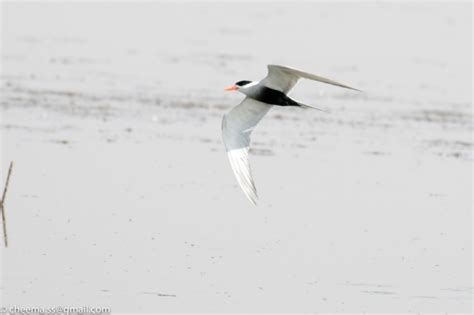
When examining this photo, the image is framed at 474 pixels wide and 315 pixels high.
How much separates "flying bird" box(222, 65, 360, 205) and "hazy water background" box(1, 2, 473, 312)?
0.70 meters

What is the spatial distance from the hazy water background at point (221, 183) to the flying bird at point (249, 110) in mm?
702

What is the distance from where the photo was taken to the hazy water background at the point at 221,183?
9688 millimetres

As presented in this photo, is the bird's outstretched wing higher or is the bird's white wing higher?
the bird's outstretched wing

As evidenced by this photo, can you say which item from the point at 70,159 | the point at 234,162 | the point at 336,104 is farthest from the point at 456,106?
the point at 234,162

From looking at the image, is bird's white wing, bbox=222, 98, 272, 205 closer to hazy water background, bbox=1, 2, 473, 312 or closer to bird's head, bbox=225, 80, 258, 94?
bird's head, bbox=225, 80, 258, 94

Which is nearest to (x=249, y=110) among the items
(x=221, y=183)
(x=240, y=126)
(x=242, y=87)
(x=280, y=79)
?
(x=240, y=126)

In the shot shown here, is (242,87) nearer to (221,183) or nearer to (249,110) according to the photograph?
(249,110)

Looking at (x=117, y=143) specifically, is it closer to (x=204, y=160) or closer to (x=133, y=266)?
(x=204, y=160)

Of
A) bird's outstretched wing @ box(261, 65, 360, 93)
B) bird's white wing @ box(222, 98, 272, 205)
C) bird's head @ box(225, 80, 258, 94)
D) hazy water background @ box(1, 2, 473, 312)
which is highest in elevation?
bird's outstretched wing @ box(261, 65, 360, 93)

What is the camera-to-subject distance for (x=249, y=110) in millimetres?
10492

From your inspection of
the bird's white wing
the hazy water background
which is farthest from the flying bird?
the hazy water background

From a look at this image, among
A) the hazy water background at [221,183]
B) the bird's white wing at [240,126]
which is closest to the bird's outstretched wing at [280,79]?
the bird's white wing at [240,126]

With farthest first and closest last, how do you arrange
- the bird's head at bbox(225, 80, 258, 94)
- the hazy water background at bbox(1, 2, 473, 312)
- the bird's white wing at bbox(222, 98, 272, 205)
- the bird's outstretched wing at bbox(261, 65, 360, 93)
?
the bird's white wing at bbox(222, 98, 272, 205)
the bird's head at bbox(225, 80, 258, 94)
the bird's outstretched wing at bbox(261, 65, 360, 93)
the hazy water background at bbox(1, 2, 473, 312)

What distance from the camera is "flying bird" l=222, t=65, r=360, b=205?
10.1m
